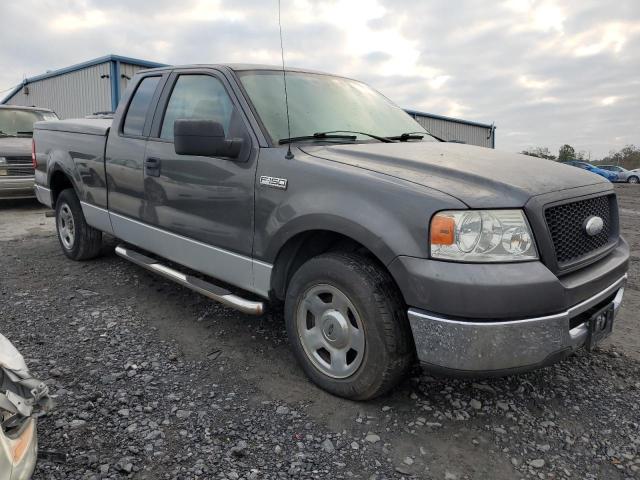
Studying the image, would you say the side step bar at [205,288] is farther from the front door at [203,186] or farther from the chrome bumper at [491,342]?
the chrome bumper at [491,342]

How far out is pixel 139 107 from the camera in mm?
4070

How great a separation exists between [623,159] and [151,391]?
47.7 meters

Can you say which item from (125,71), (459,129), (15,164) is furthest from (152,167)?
(459,129)

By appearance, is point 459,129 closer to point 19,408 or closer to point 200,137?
point 200,137

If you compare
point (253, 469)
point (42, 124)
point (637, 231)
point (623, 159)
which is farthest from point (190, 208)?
point (623, 159)

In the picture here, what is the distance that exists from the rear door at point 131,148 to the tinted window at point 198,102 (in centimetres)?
23

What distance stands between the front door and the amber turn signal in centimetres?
119

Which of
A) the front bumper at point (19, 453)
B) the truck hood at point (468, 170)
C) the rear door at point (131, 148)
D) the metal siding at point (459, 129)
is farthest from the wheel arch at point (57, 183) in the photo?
the metal siding at point (459, 129)

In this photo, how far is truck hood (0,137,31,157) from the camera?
8.72 m

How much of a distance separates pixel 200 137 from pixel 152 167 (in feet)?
3.29

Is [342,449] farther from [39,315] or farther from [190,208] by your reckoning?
[39,315]

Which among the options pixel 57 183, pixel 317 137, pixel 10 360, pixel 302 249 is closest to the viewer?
pixel 10 360

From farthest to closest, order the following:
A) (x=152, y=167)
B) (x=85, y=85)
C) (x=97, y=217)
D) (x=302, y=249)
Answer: (x=85, y=85) → (x=97, y=217) → (x=152, y=167) → (x=302, y=249)

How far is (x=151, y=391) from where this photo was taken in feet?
9.20
